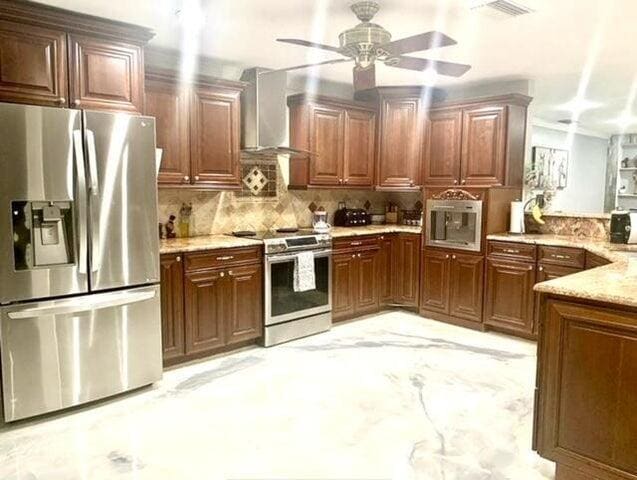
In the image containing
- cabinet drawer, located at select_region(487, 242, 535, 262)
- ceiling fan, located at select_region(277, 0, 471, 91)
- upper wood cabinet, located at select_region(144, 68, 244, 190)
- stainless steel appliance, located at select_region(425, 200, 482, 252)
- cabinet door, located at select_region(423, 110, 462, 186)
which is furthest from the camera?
cabinet door, located at select_region(423, 110, 462, 186)

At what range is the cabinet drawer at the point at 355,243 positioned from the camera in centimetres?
468

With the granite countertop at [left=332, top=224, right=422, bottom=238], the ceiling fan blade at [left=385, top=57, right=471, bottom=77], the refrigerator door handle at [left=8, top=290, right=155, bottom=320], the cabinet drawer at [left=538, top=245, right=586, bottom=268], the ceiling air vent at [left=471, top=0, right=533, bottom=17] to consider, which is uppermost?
the ceiling air vent at [left=471, top=0, right=533, bottom=17]

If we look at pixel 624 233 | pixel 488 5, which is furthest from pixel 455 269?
pixel 488 5

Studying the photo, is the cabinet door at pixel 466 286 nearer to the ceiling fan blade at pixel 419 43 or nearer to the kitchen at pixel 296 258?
the kitchen at pixel 296 258

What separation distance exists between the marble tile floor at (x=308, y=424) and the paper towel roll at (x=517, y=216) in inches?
49.8

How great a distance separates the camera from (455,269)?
4.79m

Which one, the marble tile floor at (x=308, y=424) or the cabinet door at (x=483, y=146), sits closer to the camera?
the marble tile floor at (x=308, y=424)

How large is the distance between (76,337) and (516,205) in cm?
394

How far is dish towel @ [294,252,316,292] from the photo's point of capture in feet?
14.0

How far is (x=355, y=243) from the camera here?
15.9 ft

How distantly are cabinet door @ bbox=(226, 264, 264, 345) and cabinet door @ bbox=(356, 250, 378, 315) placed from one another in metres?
1.22

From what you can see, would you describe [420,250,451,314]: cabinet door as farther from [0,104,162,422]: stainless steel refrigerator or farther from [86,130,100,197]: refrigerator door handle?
[86,130,100,197]: refrigerator door handle

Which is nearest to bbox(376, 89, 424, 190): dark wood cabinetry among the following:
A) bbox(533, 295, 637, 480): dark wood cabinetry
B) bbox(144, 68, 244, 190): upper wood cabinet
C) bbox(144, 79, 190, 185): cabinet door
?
bbox(144, 68, 244, 190): upper wood cabinet

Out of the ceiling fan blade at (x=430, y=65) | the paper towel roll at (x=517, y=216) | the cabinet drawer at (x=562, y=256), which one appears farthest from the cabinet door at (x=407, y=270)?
the ceiling fan blade at (x=430, y=65)
